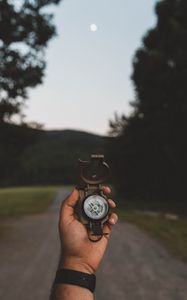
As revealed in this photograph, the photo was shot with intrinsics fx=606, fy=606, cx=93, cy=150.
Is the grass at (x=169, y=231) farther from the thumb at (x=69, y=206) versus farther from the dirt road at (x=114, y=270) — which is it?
the thumb at (x=69, y=206)

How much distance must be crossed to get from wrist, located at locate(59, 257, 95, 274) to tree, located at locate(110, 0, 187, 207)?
35748 millimetres

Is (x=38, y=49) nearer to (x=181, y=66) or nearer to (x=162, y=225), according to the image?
(x=162, y=225)

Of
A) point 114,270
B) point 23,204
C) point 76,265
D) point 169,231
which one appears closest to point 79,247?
point 76,265

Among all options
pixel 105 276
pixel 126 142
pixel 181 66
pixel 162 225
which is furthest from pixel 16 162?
pixel 105 276

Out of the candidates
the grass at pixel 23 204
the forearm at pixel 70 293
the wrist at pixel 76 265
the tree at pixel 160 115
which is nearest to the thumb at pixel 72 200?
the wrist at pixel 76 265

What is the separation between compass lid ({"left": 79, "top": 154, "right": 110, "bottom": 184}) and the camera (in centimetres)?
315

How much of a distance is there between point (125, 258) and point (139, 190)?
112 feet

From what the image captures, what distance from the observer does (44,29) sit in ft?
92.2

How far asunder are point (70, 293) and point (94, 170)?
698 mm

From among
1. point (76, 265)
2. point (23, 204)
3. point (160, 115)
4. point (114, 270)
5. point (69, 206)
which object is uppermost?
point (160, 115)

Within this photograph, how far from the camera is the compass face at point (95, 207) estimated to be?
3.01 m

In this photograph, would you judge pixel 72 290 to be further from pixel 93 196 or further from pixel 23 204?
pixel 23 204

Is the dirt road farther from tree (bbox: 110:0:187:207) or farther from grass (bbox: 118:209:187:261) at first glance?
tree (bbox: 110:0:187:207)

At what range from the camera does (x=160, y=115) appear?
4241 cm
